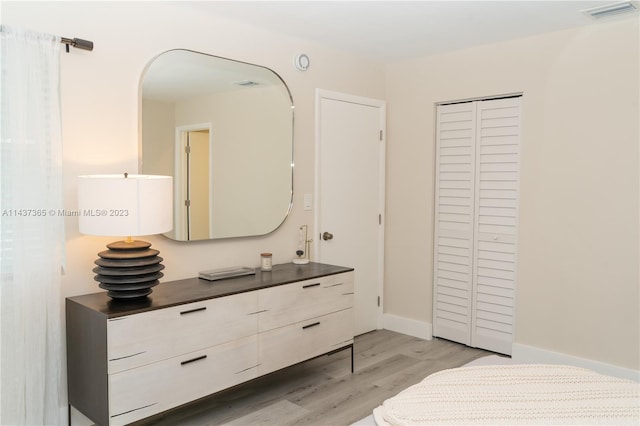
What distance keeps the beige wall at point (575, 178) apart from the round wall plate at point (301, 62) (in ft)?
3.92

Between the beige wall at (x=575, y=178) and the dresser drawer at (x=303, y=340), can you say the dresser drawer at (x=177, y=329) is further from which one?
the beige wall at (x=575, y=178)

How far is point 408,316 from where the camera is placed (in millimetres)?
4637

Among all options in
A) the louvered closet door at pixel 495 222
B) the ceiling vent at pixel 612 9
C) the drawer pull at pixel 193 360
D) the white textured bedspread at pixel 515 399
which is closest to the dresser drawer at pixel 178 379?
the drawer pull at pixel 193 360

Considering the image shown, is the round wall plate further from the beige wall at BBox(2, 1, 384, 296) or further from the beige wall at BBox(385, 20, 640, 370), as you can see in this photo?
the beige wall at BBox(385, 20, 640, 370)

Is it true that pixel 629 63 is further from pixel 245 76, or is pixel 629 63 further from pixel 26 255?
pixel 26 255

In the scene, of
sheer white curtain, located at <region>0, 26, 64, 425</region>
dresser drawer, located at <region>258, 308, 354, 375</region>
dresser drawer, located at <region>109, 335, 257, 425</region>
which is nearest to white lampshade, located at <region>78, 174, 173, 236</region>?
sheer white curtain, located at <region>0, 26, 64, 425</region>

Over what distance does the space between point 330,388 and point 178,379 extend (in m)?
1.12

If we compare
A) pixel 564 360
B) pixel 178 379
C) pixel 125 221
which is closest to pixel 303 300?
pixel 178 379

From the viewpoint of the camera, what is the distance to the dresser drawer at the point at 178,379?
97.0 inches

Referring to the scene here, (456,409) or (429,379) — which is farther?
(429,379)

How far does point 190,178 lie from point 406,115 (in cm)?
216

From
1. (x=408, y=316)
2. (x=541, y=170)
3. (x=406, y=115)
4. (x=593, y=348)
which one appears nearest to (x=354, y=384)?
(x=408, y=316)

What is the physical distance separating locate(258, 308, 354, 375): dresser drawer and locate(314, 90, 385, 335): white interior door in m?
0.69

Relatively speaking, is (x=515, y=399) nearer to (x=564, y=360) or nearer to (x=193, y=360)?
(x=193, y=360)
